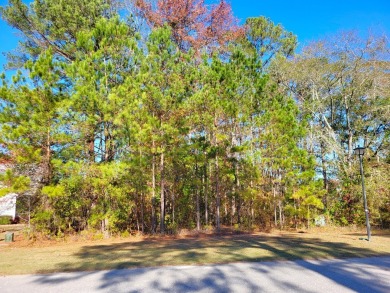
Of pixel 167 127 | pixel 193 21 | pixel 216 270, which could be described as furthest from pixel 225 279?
pixel 193 21

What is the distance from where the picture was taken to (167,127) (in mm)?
11938

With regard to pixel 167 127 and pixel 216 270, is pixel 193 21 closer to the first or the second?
pixel 167 127

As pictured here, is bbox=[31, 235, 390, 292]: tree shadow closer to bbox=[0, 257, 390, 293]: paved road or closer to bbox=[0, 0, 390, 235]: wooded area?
bbox=[0, 257, 390, 293]: paved road

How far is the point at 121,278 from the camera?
16.5ft

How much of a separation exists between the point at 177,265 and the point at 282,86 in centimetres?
1647

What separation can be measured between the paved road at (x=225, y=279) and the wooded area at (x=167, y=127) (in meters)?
6.30

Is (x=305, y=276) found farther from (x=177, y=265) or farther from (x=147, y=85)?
(x=147, y=85)

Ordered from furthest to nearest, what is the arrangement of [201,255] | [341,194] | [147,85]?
[341,194]
[147,85]
[201,255]

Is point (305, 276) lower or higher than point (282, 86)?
lower

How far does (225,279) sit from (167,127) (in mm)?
7874

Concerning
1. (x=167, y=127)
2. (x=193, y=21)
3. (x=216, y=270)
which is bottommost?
(x=216, y=270)

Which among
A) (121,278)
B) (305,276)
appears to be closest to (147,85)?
(121,278)

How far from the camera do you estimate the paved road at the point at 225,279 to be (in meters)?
4.40

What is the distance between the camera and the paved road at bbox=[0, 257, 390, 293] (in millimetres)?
4398
